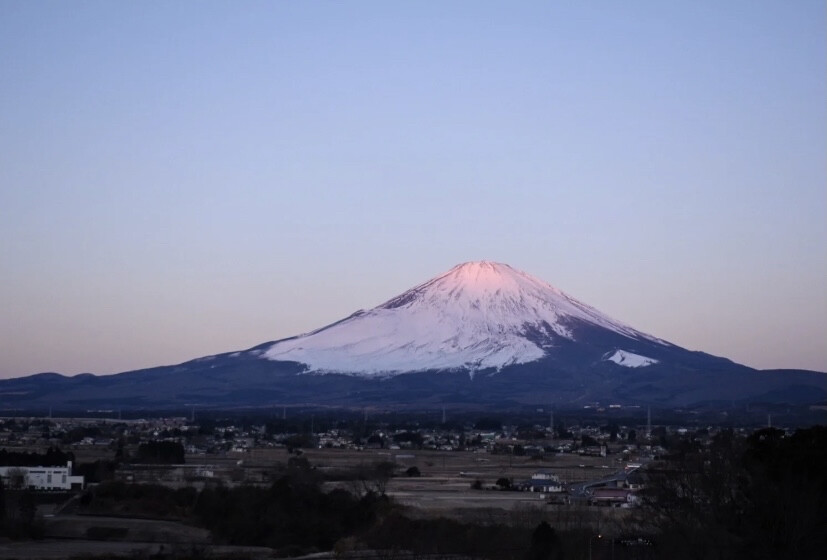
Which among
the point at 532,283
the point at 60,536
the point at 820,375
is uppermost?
the point at 532,283

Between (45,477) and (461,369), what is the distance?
110 m

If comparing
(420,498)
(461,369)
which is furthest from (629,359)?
(420,498)

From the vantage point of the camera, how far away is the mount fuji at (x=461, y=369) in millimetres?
148875

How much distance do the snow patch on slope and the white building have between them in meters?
108

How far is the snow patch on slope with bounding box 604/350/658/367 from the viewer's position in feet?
513

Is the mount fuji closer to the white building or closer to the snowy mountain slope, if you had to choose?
the snowy mountain slope

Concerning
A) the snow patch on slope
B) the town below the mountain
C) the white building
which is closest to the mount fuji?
the snow patch on slope

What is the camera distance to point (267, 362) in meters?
171

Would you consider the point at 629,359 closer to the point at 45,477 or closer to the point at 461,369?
the point at 461,369

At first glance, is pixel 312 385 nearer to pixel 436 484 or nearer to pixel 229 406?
pixel 229 406

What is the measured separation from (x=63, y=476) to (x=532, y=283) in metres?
128

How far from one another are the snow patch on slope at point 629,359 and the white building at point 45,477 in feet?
353

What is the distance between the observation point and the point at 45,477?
53219 millimetres

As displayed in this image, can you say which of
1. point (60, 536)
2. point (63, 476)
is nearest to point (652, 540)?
point (60, 536)
